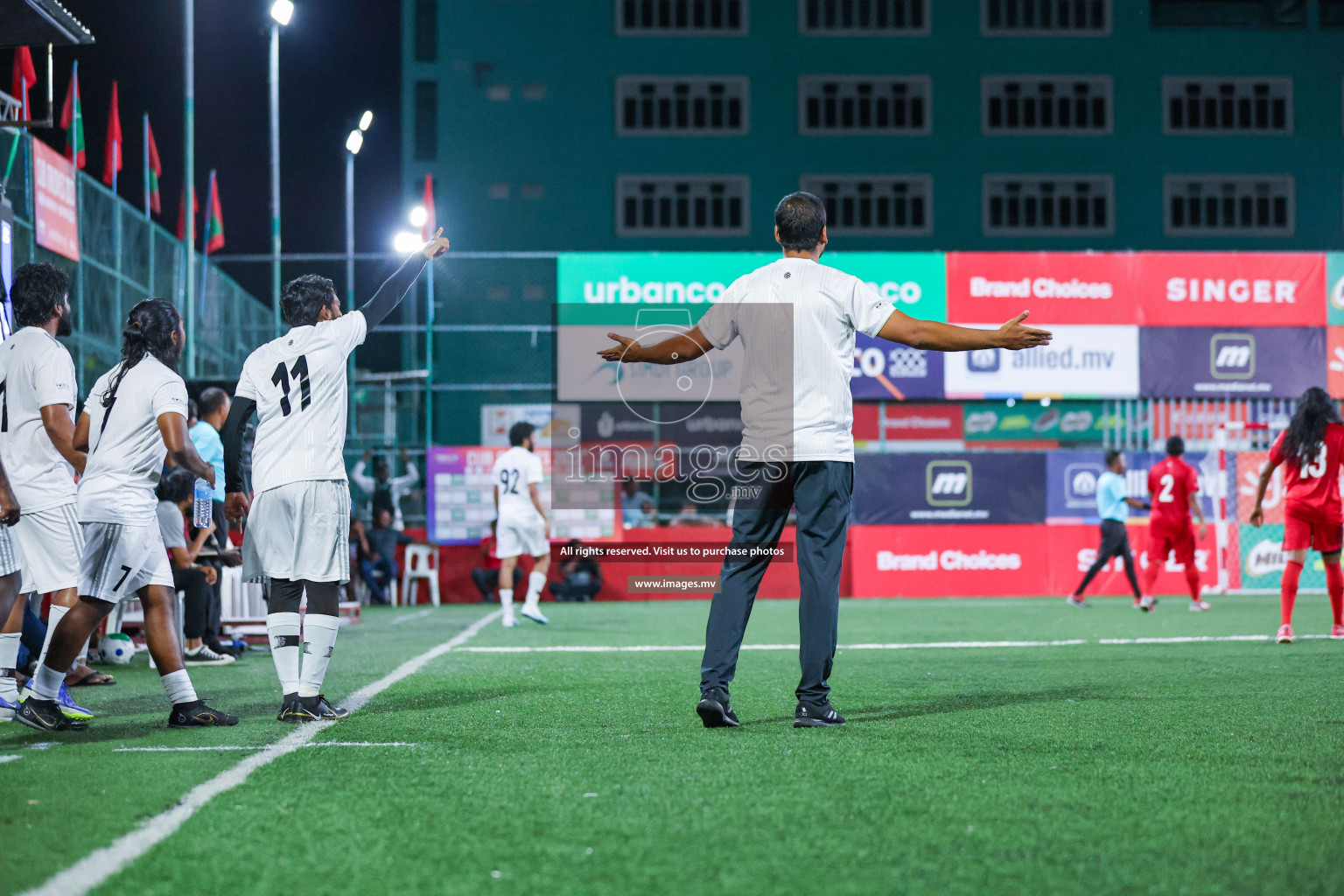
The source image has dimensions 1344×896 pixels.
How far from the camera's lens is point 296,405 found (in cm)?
571

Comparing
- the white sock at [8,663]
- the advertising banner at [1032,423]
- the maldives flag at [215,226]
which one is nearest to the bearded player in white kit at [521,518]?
the white sock at [8,663]

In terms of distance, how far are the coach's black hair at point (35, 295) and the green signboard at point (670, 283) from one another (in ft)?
49.4

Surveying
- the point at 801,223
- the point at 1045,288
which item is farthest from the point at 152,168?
the point at 801,223

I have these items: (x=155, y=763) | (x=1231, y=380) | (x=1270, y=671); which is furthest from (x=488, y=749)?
(x=1231, y=380)

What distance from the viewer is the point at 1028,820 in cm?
347

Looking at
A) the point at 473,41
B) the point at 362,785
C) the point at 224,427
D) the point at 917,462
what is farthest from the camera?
the point at 473,41

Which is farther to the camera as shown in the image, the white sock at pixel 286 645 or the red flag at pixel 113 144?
the red flag at pixel 113 144

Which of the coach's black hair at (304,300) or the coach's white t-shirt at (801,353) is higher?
the coach's black hair at (304,300)

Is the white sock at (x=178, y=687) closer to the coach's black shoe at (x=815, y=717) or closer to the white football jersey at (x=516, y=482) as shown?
the coach's black shoe at (x=815, y=717)

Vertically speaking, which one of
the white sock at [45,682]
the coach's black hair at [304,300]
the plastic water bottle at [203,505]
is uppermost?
the coach's black hair at [304,300]

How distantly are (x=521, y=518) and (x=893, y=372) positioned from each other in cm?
867

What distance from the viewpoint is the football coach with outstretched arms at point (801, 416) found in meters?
5.23

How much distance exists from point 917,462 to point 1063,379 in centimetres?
280

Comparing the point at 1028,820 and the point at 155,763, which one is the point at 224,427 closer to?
the point at 155,763
